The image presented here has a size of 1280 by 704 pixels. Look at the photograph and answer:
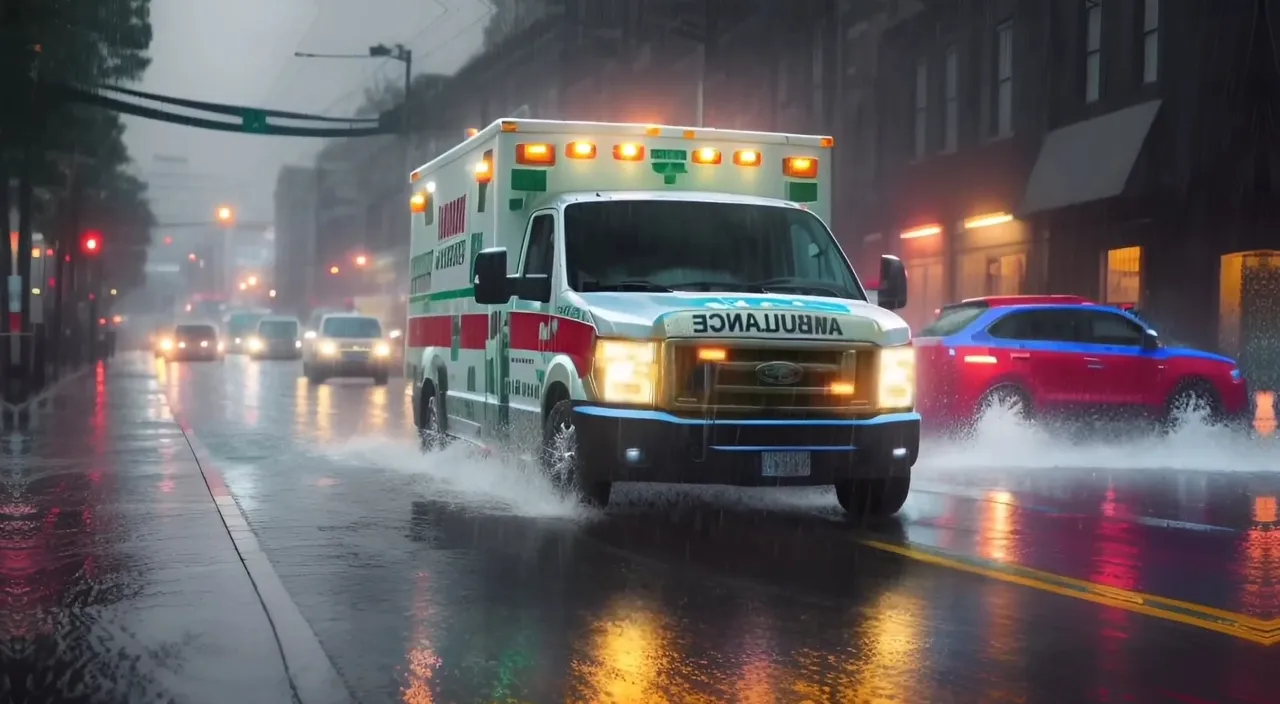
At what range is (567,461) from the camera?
10.7m

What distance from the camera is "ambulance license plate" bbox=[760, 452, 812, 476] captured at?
10070 millimetres

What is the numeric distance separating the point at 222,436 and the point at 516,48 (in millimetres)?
47779

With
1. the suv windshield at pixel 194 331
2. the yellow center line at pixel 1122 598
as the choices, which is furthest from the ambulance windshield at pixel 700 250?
the suv windshield at pixel 194 331

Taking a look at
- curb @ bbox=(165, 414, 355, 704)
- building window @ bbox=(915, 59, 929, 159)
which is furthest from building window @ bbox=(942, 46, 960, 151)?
curb @ bbox=(165, 414, 355, 704)

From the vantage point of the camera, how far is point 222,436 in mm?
19125

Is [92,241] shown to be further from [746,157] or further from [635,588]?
[635,588]

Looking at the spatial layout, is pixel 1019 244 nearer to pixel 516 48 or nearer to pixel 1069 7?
pixel 1069 7

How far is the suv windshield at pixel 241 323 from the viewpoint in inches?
2913

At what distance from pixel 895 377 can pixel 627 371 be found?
72.9 inches

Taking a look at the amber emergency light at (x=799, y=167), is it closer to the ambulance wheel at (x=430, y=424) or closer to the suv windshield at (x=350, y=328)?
the ambulance wheel at (x=430, y=424)

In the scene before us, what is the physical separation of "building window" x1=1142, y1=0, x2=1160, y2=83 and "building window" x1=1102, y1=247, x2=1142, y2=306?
292cm

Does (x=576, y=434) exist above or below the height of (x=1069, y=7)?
below

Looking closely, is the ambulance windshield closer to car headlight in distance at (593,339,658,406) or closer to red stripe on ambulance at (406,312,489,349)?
car headlight in distance at (593,339,658,406)

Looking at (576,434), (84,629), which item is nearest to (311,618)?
(84,629)
